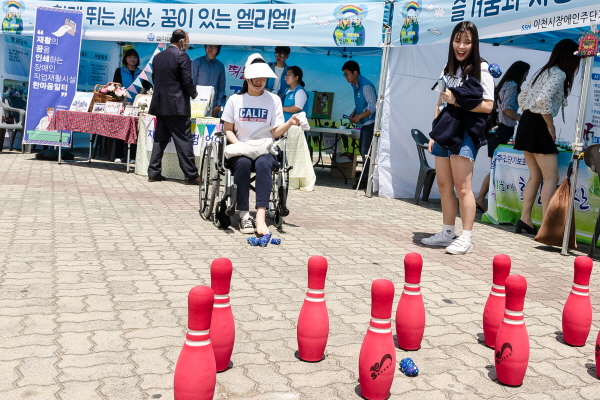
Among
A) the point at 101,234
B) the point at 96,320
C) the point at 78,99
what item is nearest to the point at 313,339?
the point at 96,320

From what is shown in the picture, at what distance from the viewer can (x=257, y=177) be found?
242 inches

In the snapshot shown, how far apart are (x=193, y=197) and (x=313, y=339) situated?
215 inches

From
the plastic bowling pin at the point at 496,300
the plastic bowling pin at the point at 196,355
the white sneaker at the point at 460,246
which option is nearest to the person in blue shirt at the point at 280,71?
the white sneaker at the point at 460,246

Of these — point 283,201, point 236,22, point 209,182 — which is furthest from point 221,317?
point 236,22

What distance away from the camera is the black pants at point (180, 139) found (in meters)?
9.27

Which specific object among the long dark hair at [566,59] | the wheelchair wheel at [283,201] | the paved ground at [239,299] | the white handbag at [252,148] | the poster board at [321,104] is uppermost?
the long dark hair at [566,59]

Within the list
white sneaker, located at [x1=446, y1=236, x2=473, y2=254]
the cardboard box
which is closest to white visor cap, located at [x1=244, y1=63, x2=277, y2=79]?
white sneaker, located at [x1=446, y1=236, x2=473, y2=254]

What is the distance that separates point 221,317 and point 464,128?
137 inches

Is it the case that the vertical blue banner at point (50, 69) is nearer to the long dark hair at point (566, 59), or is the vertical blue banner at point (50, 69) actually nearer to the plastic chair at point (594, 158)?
the long dark hair at point (566, 59)

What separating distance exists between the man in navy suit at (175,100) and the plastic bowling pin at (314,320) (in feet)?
21.0

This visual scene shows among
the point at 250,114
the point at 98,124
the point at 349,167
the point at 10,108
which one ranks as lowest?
the point at 349,167

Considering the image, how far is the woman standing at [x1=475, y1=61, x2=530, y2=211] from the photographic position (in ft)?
27.2

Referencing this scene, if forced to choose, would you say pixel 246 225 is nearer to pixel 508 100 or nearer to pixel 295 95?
pixel 295 95

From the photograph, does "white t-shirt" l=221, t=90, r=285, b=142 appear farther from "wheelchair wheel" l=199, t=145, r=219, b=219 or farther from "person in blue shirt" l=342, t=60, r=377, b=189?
"person in blue shirt" l=342, t=60, r=377, b=189
